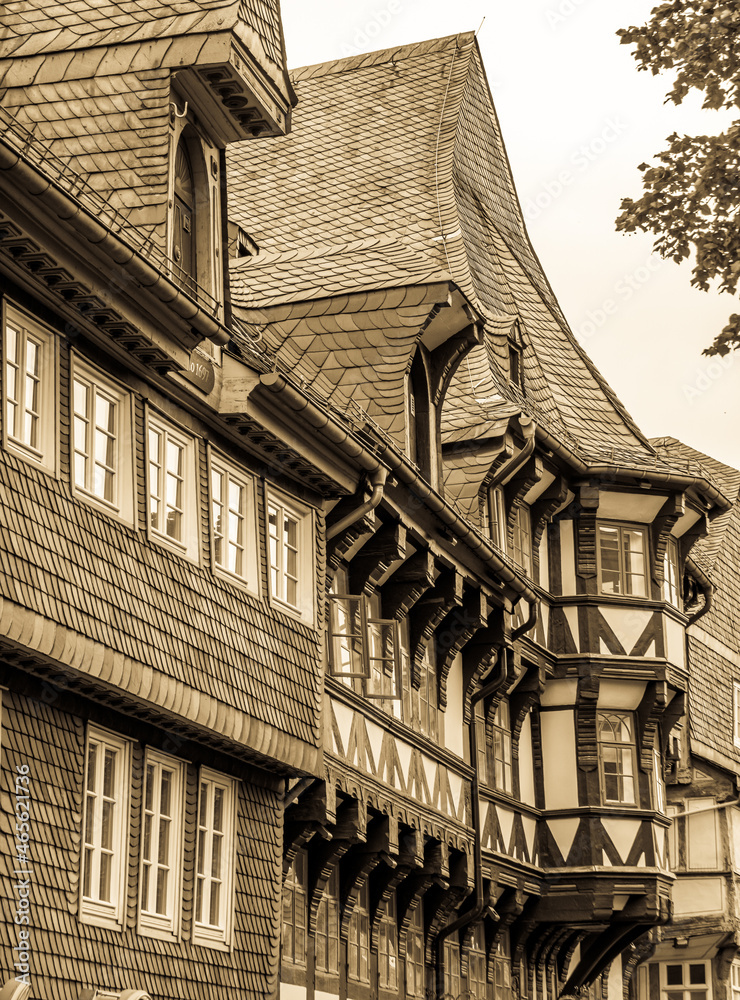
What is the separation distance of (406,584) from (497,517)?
16.1 ft

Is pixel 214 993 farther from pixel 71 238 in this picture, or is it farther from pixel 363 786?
pixel 71 238

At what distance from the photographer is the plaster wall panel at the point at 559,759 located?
26172mm

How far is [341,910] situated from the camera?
18.9 metres

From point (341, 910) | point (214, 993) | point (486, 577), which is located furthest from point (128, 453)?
point (486, 577)

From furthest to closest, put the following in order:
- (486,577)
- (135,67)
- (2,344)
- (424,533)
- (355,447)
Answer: (486,577) → (424,533) → (355,447) → (135,67) → (2,344)

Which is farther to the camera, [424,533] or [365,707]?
[424,533]

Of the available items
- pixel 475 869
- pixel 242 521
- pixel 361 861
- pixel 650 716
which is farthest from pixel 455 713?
pixel 242 521

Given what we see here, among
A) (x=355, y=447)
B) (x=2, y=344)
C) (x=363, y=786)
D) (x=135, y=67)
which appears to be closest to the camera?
(x=2, y=344)

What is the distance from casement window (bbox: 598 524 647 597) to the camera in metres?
27.4

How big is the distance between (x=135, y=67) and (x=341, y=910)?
28.4ft

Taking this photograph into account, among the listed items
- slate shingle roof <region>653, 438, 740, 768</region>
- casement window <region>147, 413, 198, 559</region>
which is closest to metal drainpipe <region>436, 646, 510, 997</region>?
casement window <region>147, 413, 198, 559</region>

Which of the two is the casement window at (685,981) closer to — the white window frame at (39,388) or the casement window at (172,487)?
the casement window at (172,487)

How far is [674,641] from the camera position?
27547 mm

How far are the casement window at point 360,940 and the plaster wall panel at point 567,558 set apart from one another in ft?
27.4
